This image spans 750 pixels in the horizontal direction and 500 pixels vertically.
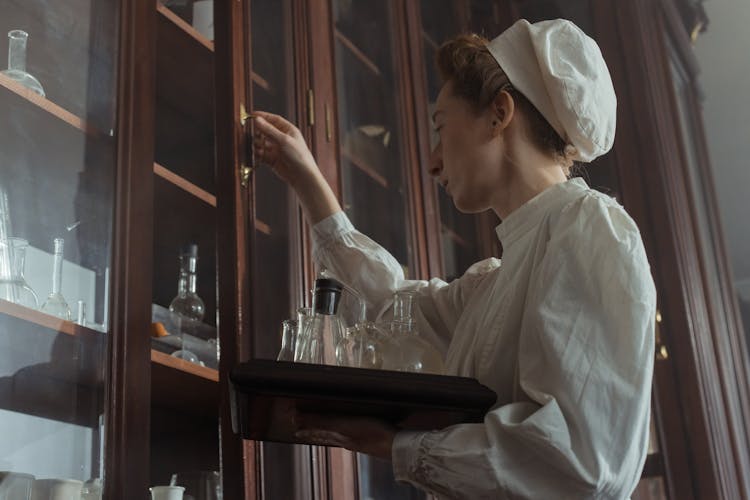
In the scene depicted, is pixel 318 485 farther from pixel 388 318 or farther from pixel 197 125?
pixel 197 125

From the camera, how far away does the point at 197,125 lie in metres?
1.85

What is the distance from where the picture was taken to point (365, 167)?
2002 mm

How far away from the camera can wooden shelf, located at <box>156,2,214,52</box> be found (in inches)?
67.6

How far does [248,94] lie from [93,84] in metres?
0.23

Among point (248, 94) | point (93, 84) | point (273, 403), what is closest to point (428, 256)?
point (248, 94)

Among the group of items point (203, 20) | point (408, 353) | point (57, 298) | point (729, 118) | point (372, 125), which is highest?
point (729, 118)

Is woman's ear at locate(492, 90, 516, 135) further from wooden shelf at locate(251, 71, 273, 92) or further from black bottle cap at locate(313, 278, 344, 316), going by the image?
wooden shelf at locate(251, 71, 273, 92)

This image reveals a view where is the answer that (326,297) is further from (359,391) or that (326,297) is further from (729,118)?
(729,118)

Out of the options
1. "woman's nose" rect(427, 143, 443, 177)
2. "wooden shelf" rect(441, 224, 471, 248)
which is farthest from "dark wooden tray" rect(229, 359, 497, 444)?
"wooden shelf" rect(441, 224, 471, 248)

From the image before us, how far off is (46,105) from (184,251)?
0.44m

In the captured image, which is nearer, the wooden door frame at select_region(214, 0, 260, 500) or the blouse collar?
the blouse collar

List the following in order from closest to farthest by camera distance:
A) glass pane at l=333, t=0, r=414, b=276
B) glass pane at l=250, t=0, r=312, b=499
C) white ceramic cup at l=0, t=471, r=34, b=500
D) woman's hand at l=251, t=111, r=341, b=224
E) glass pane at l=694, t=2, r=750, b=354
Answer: white ceramic cup at l=0, t=471, r=34, b=500, glass pane at l=250, t=0, r=312, b=499, woman's hand at l=251, t=111, r=341, b=224, glass pane at l=333, t=0, r=414, b=276, glass pane at l=694, t=2, r=750, b=354

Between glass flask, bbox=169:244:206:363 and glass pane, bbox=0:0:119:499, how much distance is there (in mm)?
364

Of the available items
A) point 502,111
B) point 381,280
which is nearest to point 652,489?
point 381,280
